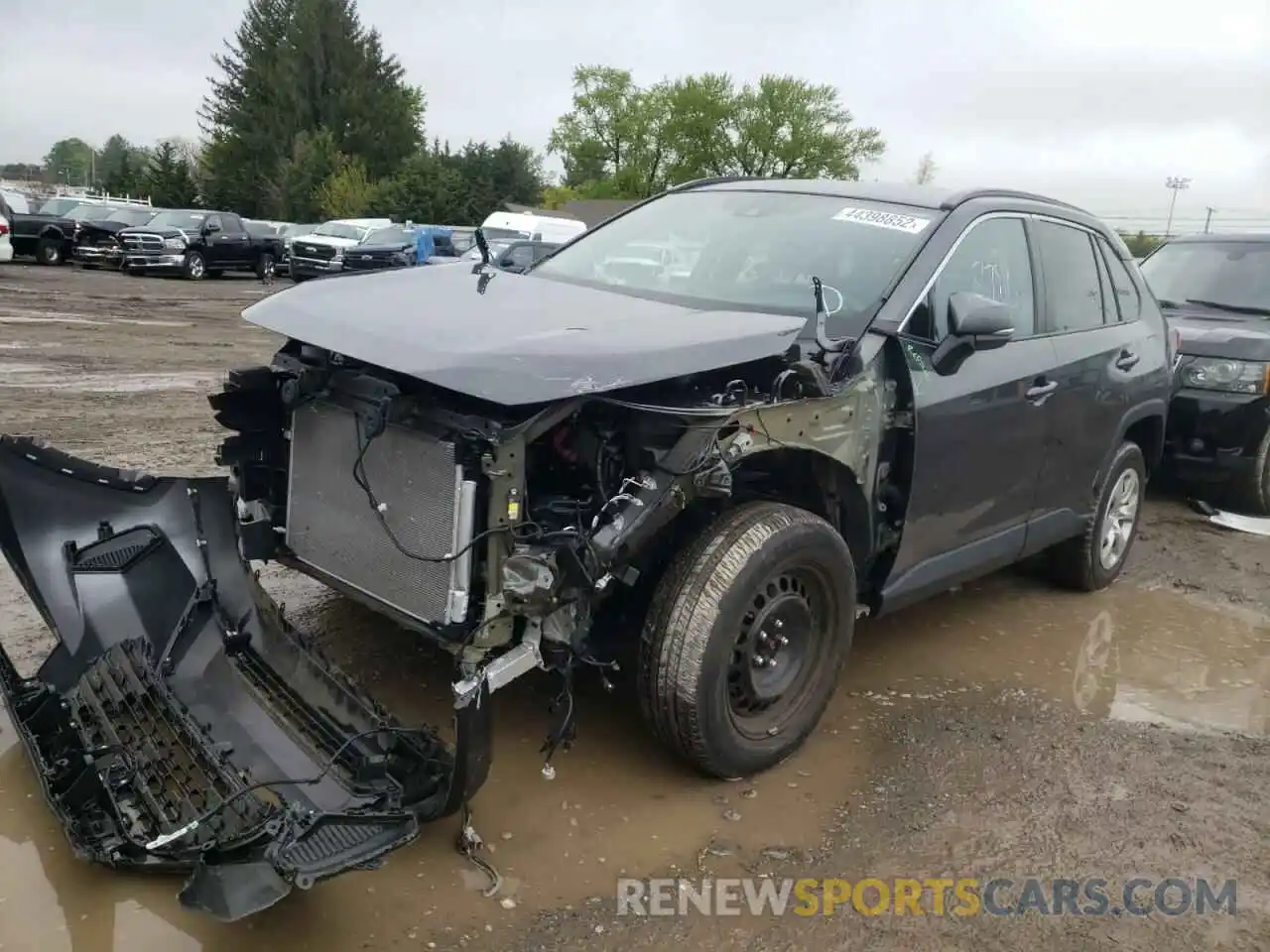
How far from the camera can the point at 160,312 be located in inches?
677

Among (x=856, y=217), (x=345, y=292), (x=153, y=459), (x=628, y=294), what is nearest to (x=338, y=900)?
(x=345, y=292)

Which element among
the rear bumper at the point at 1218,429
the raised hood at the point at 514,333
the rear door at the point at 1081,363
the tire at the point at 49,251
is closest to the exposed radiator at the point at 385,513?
the raised hood at the point at 514,333

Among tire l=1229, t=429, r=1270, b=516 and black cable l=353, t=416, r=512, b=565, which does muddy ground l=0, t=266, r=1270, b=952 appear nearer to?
black cable l=353, t=416, r=512, b=565

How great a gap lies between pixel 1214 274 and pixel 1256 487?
1.89 m

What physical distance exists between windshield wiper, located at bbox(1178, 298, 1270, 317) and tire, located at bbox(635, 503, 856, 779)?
5788 millimetres

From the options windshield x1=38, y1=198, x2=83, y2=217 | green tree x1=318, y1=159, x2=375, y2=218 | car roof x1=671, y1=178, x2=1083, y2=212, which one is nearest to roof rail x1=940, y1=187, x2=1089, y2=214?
car roof x1=671, y1=178, x2=1083, y2=212

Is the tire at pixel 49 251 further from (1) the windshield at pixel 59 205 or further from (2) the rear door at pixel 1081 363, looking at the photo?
(2) the rear door at pixel 1081 363

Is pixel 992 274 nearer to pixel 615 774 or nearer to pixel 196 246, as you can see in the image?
pixel 615 774

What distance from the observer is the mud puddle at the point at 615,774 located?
285 cm

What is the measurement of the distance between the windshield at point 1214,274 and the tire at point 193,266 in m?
22.3

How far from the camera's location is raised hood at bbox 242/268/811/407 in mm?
2938

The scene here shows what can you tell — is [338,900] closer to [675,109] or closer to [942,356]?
[942,356]

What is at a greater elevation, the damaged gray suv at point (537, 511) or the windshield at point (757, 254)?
the windshield at point (757, 254)

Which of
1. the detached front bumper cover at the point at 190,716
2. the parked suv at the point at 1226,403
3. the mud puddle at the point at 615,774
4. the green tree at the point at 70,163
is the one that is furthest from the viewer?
the green tree at the point at 70,163
